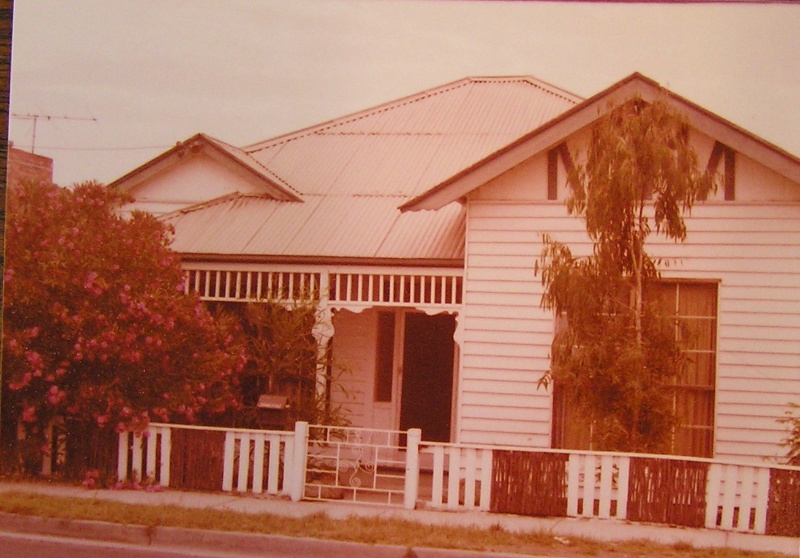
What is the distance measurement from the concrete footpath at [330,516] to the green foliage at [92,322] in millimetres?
999

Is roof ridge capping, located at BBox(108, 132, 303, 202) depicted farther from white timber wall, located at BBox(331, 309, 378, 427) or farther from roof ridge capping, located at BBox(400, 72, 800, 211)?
roof ridge capping, located at BBox(400, 72, 800, 211)

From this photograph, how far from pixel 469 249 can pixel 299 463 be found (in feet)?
11.0

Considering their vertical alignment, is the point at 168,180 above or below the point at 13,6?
below

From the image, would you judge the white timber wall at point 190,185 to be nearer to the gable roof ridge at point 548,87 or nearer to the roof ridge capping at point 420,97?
the roof ridge capping at point 420,97

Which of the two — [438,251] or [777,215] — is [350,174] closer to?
[438,251]

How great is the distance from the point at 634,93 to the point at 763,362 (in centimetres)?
349

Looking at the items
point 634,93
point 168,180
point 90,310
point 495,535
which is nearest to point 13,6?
point 90,310

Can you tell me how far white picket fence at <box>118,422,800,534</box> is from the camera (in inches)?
392

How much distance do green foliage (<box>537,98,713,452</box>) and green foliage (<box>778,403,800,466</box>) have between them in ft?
4.94

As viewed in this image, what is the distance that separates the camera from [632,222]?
10.1 m

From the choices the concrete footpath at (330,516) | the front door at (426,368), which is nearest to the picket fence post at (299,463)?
the concrete footpath at (330,516)

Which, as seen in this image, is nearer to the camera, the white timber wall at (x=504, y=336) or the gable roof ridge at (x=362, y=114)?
the white timber wall at (x=504, y=336)

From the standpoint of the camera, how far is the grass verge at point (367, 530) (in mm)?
8898

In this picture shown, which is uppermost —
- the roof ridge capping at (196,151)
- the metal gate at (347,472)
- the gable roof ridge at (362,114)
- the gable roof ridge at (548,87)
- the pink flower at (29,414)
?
the gable roof ridge at (548,87)
